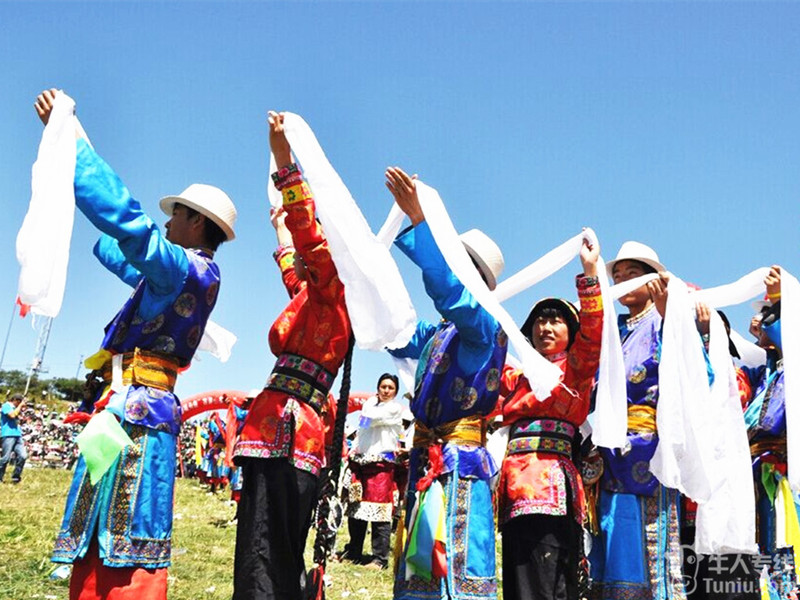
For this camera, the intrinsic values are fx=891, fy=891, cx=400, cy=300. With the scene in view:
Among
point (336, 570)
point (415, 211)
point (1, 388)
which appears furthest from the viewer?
point (1, 388)

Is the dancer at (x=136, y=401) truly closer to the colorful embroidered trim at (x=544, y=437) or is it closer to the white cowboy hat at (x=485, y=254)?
the white cowboy hat at (x=485, y=254)

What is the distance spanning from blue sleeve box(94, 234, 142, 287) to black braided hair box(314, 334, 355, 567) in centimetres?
126

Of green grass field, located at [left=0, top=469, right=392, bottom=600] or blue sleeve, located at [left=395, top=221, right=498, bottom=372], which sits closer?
blue sleeve, located at [left=395, top=221, right=498, bottom=372]

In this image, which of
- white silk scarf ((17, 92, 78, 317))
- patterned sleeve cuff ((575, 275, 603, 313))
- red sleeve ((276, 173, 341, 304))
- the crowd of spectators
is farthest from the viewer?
the crowd of spectators

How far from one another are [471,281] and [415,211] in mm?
437

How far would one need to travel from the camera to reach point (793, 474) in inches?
203

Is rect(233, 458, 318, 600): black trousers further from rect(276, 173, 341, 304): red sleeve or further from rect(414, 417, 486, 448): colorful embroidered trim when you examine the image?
rect(276, 173, 341, 304): red sleeve

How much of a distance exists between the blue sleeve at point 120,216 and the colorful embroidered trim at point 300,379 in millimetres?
656

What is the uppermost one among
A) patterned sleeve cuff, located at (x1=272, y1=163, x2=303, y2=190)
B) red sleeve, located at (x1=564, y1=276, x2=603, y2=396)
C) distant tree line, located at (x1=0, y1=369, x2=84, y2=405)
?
distant tree line, located at (x1=0, y1=369, x2=84, y2=405)

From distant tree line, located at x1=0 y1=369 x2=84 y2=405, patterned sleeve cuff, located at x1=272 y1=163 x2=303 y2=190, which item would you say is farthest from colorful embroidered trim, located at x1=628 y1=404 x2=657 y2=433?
distant tree line, located at x1=0 y1=369 x2=84 y2=405

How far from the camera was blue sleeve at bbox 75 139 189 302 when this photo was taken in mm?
3725

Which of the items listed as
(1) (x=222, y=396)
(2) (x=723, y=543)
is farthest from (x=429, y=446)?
(1) (x=222, y=396)

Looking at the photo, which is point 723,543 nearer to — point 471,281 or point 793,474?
point 793,474

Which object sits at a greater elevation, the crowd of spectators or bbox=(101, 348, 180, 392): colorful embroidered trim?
the crowd of spectators
